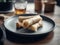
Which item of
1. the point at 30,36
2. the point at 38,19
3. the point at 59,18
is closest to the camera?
the point at 30,36

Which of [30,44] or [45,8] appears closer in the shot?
[30,44]

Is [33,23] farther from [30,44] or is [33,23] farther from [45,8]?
[45,8]

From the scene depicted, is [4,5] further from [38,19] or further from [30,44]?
[30,44]

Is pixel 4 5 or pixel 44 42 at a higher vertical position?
pixel 4 5

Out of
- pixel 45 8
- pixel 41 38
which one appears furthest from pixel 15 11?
pixel 41 38

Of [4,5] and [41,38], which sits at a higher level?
[4,5]

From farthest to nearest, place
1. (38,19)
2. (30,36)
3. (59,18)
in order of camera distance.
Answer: (59,18) → (38,19) → (30,36)

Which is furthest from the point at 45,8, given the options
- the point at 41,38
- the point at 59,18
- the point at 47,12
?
the point at 41,38

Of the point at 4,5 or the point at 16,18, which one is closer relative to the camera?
the point at 16,18

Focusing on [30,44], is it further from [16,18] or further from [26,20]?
Answer: [16,18]
